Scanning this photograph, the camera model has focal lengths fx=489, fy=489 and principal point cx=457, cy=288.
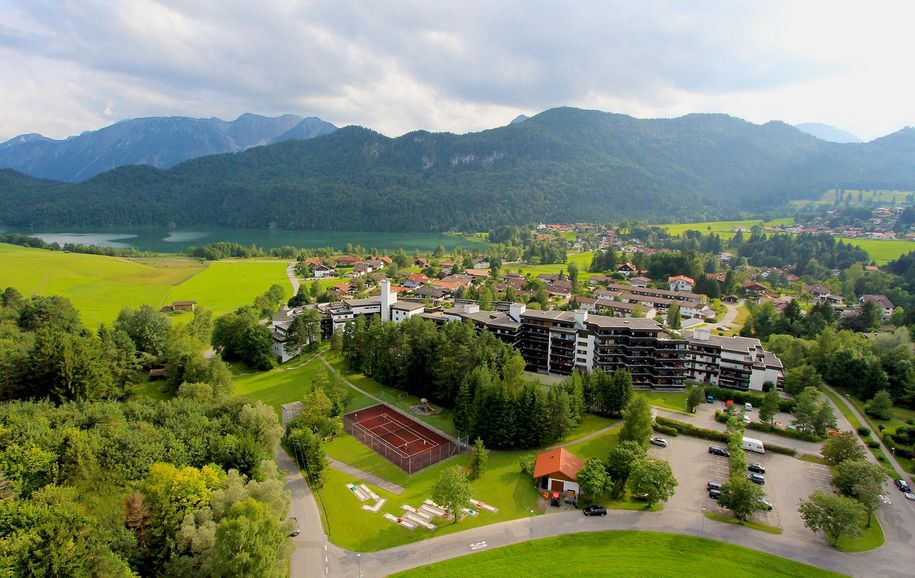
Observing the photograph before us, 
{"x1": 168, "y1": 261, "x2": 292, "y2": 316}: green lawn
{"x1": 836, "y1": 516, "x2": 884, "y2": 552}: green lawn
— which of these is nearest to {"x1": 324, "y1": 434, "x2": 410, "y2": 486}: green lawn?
{"x1": 836, "y1": 516, "x2": 884, "y2": 552}: green lawn

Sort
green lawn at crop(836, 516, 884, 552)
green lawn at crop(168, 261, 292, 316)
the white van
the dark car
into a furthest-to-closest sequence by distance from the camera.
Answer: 1. green lawn at crop(168, 261, 292, 316)
2. the white van
3. the dark car
4. green lawn at crop(836, 516, 884, 552)

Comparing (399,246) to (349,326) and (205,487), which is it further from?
(205,487)

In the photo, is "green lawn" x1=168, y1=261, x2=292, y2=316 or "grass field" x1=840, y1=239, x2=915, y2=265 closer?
Result: "green lawn" x1=168, y1=261, x2=292, y2=316

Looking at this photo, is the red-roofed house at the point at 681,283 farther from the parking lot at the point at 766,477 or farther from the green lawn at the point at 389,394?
the green lawn at the point at 389,394

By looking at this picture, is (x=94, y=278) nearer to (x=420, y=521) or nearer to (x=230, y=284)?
(x=230, y=284)

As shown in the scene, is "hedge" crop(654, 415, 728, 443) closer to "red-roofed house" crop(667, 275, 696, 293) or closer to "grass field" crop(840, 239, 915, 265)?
"red-roofed house" crop(667, 275, 696, 293)

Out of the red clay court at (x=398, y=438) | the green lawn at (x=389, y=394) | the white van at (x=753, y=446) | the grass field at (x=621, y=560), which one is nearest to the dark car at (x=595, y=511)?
the grass field at (x=621, y=560)
